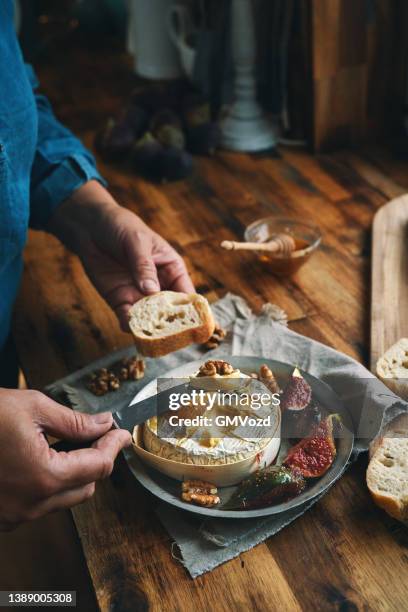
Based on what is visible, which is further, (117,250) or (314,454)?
(117,250)

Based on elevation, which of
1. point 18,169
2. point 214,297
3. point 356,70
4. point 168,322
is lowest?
point 214,297

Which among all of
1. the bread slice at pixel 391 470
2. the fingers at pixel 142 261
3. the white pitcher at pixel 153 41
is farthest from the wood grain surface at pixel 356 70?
the bread slice at pixel 391 470

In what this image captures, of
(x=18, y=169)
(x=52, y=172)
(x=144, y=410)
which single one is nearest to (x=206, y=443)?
(x=144, y=410)

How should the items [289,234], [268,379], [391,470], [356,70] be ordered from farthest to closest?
[356,70] → [289,234] → [268,379] → [391,470]

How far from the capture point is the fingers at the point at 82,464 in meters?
0.89

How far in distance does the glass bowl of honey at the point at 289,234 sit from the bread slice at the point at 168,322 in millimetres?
287

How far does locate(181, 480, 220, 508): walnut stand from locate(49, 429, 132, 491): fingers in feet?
0.37

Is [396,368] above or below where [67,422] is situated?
below

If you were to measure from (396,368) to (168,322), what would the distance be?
0.41 meters

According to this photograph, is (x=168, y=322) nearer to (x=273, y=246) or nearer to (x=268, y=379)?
(x=268, y=379)

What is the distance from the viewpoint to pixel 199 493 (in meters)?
0.96

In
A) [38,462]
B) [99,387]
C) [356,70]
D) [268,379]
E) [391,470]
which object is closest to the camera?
[38,462]

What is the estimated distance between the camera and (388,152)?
192cm

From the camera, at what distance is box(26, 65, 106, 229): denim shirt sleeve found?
4.69 ft
